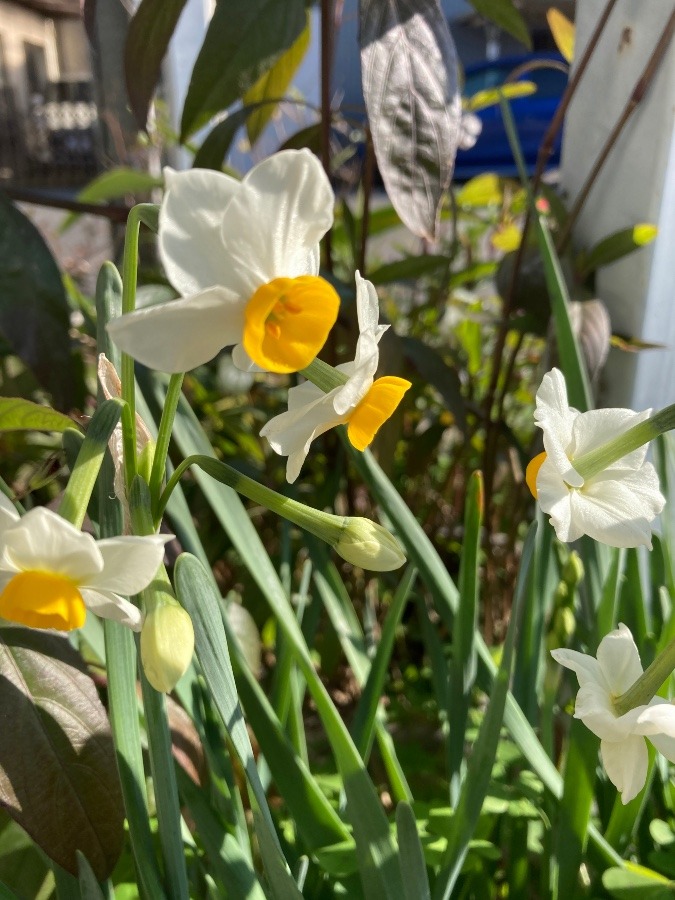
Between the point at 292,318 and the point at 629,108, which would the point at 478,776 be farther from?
the point at 629,108

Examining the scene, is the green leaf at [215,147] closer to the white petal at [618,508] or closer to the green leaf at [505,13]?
the green leaf at [505,13]

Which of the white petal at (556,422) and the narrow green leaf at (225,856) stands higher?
the white petal at (556,422)

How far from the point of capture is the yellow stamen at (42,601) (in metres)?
0.28

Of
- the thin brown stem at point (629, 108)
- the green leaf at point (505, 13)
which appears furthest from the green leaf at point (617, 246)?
the green leaf at point (505, 13)

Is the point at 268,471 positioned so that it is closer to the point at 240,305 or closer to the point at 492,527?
the point at 492,527

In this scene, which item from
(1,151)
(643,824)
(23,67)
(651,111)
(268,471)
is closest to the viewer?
(643,824)

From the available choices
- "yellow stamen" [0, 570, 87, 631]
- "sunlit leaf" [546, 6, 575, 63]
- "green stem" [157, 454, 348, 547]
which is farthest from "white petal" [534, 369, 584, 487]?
"sunlit leaf" [546, 6, 575, 63]

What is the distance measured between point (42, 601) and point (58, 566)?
0.05 ft

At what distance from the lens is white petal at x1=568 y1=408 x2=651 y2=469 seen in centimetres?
39

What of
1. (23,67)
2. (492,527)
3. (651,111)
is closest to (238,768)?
(492,527)

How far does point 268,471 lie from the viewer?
103cm

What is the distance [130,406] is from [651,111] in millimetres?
762

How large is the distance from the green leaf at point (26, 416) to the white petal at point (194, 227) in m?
0.22

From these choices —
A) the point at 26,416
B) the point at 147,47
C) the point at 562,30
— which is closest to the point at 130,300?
the point at 26,416
